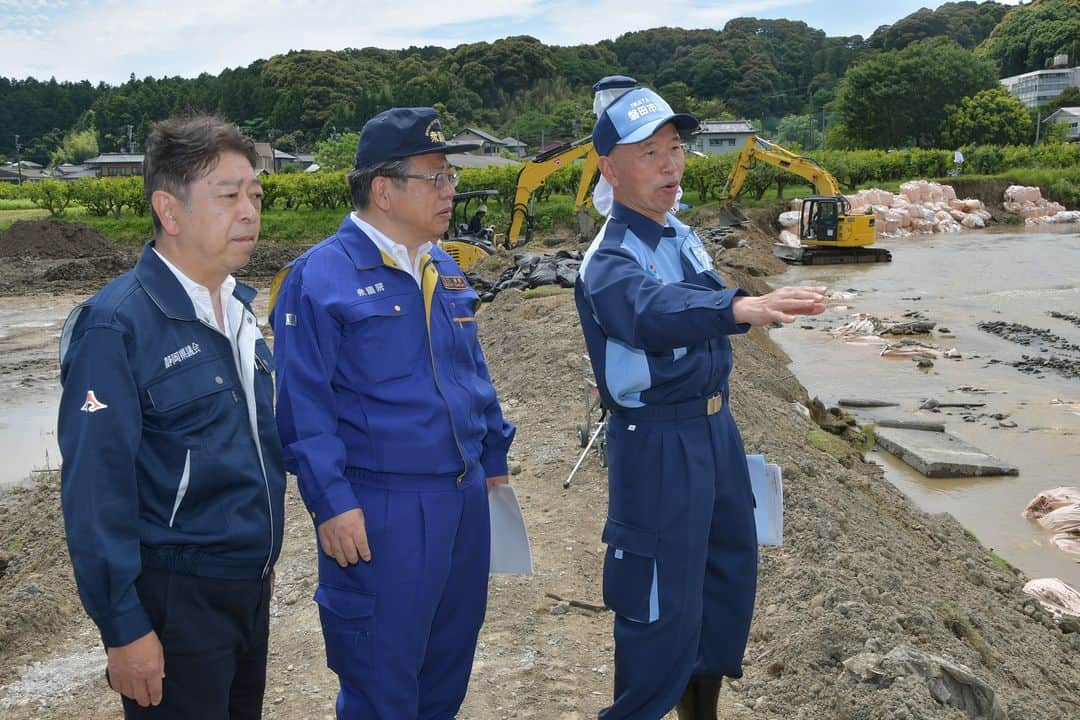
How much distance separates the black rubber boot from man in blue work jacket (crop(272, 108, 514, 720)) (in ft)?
2.76

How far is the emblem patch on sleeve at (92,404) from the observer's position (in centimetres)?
198

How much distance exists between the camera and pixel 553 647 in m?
4.04

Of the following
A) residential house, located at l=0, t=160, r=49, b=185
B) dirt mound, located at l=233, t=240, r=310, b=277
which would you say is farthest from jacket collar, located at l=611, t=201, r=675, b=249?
residential house, located at l=0, t=160, r=49, b=185

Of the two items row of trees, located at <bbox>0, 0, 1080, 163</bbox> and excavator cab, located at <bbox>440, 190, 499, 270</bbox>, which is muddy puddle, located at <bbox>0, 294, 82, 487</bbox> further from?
row of trees, located at <bbox>0, 0, 1080, 163</bbox>

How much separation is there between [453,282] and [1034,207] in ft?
149

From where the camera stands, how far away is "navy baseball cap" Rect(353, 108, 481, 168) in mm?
2736

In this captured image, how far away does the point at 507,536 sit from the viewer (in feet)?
10.4

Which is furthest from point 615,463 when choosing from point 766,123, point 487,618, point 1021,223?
point 766,123

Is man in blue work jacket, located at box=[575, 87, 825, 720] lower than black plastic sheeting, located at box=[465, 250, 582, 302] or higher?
higher

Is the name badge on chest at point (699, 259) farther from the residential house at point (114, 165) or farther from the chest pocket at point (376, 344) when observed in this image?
the residential house at point (114, 165)

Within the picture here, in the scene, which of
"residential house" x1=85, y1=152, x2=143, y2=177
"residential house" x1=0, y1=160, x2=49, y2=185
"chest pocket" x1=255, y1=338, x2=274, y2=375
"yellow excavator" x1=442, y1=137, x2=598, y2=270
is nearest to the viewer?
"chest pocket" x1=255, y1=338, x2=274, y2=375

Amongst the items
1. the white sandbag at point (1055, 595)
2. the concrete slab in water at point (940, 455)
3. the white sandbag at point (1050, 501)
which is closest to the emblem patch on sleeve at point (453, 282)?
the white sandbag at point (1055, 595)

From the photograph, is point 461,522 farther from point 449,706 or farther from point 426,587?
point 449,706

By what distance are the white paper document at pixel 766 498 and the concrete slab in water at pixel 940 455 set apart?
6.43 meters
